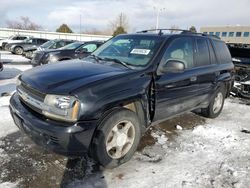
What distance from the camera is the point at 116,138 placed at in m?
3.54

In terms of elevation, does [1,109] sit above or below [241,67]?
below

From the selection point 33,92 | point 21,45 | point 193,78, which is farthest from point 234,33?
point 33,92

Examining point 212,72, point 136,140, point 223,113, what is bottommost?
point 223,113

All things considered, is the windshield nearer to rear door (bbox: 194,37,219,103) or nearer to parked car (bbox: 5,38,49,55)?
rear door (bbox: 194,37,219,103)

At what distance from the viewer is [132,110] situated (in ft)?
12.3

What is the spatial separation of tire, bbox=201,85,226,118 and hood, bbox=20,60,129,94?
2792 millimetres

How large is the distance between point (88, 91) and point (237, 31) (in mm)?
71560

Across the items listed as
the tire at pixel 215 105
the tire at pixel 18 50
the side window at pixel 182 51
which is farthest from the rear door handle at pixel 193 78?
the tire at pixel 18 50

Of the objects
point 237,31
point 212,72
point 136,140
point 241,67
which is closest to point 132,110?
point 136,140

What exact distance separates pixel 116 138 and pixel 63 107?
900 mm

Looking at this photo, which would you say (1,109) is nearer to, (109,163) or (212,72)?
(109,163)

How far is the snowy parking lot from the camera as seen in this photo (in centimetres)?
329

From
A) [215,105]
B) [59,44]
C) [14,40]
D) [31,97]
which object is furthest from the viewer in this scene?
[14,40]

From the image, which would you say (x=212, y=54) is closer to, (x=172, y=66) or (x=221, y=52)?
(x=221, y=52)
